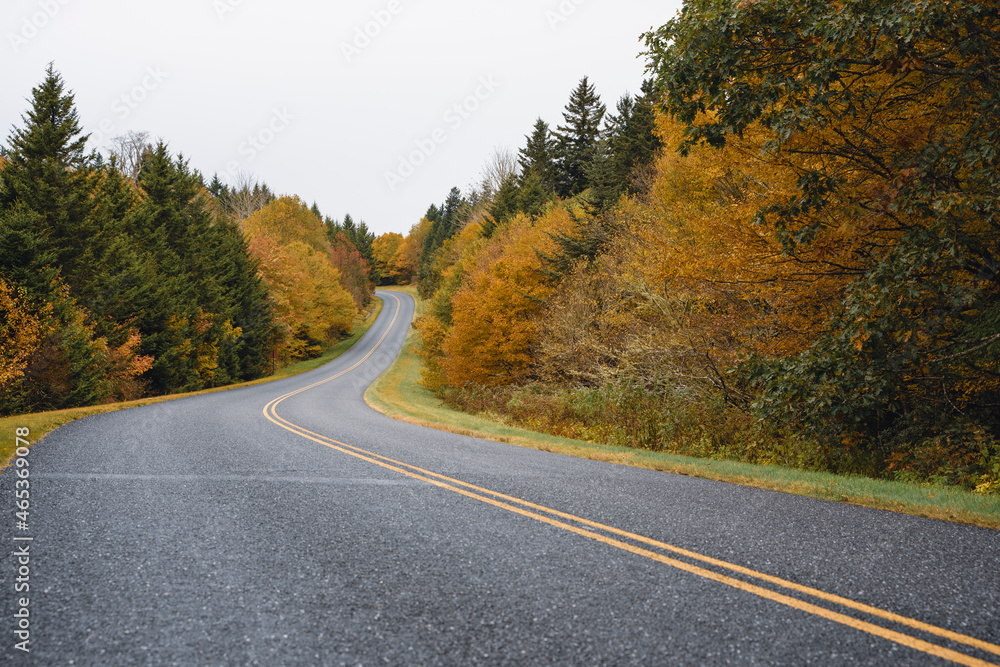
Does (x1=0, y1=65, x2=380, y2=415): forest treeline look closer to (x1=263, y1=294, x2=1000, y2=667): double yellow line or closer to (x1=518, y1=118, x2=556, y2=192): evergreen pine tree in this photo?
(x1=263, y1=294, x2=1000, y2=667): double yellow line

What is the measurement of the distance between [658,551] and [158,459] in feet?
25.5

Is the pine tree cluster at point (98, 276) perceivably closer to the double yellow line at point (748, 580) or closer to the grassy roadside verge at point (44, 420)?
the grassy roadside verge at point (44, 420)

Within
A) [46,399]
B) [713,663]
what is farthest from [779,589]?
[46,399]

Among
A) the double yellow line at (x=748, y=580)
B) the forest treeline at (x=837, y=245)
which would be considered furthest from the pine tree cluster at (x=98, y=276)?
the forest treeline at (x=837, y=245)

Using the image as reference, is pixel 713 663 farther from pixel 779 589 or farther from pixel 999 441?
pixel 999 441

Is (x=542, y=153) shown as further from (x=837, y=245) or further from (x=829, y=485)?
(x=829, y=485)

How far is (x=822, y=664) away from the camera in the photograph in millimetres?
2404

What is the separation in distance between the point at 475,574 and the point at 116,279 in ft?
74.6

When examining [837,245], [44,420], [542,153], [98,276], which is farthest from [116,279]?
[542,153]

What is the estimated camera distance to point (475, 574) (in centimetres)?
347

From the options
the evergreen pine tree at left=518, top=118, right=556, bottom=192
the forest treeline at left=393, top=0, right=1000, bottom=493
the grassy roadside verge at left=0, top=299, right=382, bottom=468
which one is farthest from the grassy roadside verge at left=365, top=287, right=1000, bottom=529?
the evergreen pine tree at left=518, top=118, right=556, bottom=192

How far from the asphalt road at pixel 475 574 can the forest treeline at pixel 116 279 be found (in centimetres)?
1258

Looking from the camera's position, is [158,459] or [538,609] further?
[158,459]

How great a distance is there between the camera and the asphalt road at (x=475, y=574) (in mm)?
2578
